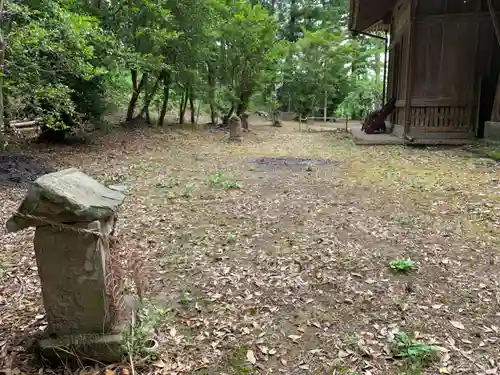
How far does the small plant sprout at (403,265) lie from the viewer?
3.25 meters

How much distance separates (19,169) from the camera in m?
6.63

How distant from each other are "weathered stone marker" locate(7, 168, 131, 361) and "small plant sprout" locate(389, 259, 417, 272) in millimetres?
2222

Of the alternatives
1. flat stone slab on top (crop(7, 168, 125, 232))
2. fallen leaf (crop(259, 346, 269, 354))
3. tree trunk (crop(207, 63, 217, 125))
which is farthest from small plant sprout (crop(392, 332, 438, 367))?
tree trunk (crop(207, 63, 217, 125))

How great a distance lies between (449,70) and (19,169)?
32.5 ft

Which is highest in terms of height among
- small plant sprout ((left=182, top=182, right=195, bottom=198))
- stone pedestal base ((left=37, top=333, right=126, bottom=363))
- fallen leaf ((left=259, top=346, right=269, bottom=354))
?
small plant sprout ((left=182, top=182, right=195, bottom=198))

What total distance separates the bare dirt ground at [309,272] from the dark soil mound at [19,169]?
18.8 inches

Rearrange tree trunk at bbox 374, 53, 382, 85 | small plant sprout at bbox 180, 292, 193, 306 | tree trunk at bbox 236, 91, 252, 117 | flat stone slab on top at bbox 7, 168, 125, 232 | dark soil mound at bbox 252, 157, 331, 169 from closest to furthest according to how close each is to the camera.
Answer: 1. flat stone slab on top at bbox 7, 168, 125, 232
2. small plant sprout at bbox 180, 292, 193, 306
3. dark soil mound at bbox 252, 157, 331, 169
4. tree trunk at bbox 236, 91, 252, 117
5. tree trunk at bbox 374, 53, 382, 85

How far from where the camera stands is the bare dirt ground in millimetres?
2326

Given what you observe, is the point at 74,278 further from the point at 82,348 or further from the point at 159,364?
the point at 159,364

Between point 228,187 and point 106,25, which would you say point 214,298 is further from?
point 106,25

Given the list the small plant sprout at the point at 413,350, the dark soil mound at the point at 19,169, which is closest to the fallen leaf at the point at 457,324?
the small plant sprout at the point at 413,350

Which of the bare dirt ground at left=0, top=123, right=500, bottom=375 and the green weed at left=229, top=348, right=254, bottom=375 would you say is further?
the bare dirt ground at left=0, top=123, right=500, bottom=375

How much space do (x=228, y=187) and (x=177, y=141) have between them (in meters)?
Result: 6.63

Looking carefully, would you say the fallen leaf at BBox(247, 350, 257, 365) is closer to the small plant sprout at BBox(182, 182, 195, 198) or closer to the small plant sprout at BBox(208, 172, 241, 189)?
the small plant sprout at BBox(182, 182, 195, 198)
